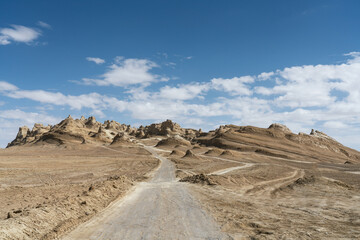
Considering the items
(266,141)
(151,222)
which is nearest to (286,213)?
(151,222)

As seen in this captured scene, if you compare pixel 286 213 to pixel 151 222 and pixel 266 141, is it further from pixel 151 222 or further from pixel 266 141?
pixel 266 141

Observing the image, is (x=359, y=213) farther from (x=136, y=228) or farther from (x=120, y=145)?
(x=120, y=145)

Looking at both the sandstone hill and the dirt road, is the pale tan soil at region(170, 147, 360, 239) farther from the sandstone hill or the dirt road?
the sandstone hill

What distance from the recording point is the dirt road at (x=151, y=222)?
30.8 ft

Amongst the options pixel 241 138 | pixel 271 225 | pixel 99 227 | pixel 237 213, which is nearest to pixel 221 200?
pixel 237 213

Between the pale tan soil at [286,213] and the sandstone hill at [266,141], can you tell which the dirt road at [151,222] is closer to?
the pale tan soil at [286,213]

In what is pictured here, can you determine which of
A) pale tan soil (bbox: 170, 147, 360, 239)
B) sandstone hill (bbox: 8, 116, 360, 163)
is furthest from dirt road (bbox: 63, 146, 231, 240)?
sandstone hill (bbox: 8, 116, 360, 163)

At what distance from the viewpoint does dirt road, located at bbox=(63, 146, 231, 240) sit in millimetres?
9375

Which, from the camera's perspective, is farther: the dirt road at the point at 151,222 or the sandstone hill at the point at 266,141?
the sandstone hill at the point at 266,141

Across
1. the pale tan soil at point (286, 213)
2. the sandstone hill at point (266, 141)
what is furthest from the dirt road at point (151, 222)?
the sandstone hill at point (266, 141)

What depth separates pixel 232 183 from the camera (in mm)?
24422

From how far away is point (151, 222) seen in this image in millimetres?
11039

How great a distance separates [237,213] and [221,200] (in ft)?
12.2

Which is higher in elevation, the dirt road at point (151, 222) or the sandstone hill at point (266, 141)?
the sandstone hill at point (266, 141)
